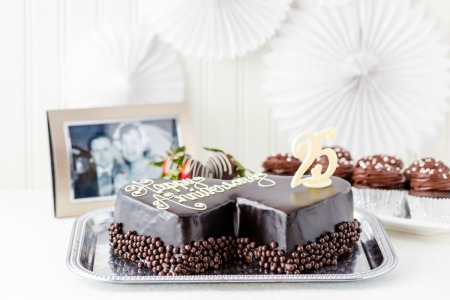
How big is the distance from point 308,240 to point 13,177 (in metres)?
0.96

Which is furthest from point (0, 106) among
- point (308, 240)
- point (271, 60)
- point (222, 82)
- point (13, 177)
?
point (308, 240)

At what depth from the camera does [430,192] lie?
1432 mm

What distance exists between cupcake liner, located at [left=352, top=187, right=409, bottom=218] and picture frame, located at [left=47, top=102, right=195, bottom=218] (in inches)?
16.9

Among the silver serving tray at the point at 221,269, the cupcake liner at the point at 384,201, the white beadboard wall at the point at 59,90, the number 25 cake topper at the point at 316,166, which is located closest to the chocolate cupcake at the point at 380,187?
the cupcake liner at the point at 384,201

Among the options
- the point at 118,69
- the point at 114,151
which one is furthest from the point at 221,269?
the point at 118,69

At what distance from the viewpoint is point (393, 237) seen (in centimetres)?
138

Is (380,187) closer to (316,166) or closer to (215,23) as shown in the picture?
(316,166)

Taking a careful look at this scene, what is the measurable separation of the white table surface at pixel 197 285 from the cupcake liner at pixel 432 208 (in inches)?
3.9

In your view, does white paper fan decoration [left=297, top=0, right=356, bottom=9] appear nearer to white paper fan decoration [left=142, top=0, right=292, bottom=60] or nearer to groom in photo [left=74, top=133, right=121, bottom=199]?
white paper fan decoration [left=142, top=0, right=292, bottom=60]

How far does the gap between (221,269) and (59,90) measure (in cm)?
85

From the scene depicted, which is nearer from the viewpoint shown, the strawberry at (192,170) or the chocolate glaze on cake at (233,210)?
the chocolate glaze on cake at (233,210)

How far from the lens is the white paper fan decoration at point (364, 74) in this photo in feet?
5.73

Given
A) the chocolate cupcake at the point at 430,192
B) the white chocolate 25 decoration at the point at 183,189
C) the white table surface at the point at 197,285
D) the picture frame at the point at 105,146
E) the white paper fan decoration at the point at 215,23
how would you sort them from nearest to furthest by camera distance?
the white table surface at the point at 197,285
the white chocolate 25 decoration at the point at 183,189
the chocolate cupcake at the point at 430,192
the picture frame at the point at 105,146
the white paper fan decoration at the point at 215,23

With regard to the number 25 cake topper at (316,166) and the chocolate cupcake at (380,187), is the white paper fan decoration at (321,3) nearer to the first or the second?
the chocolate cupcake at (380,187)
